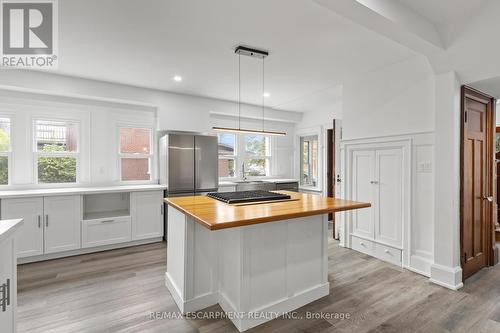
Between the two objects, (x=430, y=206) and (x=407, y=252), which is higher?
(x=430, y=206)

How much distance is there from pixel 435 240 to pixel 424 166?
83 cm

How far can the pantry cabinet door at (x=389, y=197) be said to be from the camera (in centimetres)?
317

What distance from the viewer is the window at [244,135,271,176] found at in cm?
582

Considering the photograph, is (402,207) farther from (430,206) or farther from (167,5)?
A: (167,5)

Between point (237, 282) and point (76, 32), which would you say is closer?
point (237, 282)

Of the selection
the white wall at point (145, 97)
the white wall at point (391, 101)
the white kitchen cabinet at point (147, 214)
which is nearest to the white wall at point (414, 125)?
the white wall at point (391, 101)

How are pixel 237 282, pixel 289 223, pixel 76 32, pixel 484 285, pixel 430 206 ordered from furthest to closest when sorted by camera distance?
pixel 430 206, pixel 484 285, pixel 76 32, pixel 289 223, pixel 237 282

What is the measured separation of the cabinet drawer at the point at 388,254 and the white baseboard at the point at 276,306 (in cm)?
130

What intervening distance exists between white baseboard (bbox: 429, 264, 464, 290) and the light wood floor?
0.07 m

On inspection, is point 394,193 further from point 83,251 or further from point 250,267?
point 83,251

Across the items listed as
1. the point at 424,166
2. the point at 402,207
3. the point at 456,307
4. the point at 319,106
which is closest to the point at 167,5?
the point at 424,166

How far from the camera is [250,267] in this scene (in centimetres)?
201

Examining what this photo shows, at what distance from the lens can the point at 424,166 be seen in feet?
9.61

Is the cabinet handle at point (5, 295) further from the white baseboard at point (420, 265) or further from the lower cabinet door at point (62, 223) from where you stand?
the white baseboard at point (420, 265)
